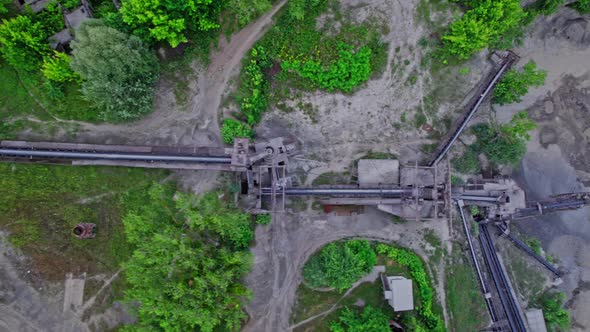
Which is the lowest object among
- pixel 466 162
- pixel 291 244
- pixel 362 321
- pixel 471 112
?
pixel 362 321

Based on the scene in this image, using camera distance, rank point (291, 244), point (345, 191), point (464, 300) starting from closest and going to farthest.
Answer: point (345, 191) < point (291, 244) < point (464, 300)

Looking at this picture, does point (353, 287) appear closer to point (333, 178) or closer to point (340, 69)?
point (333, 178)

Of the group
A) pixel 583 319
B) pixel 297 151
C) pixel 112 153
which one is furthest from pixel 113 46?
pixel 583 319

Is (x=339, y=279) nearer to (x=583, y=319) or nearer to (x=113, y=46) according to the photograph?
(x=113, y=46)

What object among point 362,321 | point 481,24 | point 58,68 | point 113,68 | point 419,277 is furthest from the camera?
point 419,277

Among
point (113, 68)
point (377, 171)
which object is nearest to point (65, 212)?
point (113, 68)

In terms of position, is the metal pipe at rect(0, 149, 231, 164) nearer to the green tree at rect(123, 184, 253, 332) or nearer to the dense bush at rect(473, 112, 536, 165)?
the green tree at rect(123, 184, 253, 332)

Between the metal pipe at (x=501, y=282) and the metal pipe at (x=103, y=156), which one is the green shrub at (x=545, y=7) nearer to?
the metal pipe at (x=501, y=282)
